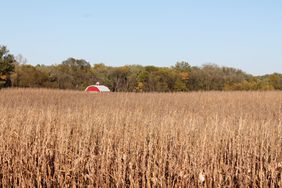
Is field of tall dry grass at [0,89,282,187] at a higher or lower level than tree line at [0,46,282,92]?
lower

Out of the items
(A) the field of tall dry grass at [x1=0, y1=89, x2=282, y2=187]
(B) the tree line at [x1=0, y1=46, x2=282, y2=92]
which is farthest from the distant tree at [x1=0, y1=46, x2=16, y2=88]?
(A) the field of tall dry grass at [x1=0, y1=89, x2=282, y2=187]

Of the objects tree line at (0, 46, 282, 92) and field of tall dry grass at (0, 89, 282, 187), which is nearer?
field of tall dry grass at (0, 89, 282, 187)

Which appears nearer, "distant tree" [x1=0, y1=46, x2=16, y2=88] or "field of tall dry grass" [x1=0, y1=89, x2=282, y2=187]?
"field of tall dry grass" [x1=0, y1=89, x2=282, y2=187]

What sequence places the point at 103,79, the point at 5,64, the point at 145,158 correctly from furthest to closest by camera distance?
the point at 103,79
the point at 5,64
the point at 145,158

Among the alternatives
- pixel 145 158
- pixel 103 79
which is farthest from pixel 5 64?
pixel 145 158

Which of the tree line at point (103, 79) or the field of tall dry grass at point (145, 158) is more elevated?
the tree line at point (103, 79)

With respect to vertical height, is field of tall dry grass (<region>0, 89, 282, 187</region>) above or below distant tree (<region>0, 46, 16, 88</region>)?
below

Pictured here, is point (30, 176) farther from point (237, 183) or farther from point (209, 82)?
point (209, 82)

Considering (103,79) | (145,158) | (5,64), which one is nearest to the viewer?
(145,158)

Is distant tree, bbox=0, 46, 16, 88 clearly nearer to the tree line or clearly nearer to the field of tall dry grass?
the tree line

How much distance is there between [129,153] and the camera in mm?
4359

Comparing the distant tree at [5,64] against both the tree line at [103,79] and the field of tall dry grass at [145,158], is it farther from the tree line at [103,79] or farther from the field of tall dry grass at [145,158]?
the field of tall dry grass at [145,158]

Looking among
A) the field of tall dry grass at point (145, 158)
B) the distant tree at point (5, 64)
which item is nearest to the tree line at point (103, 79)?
the distant tree at point (5, 64)

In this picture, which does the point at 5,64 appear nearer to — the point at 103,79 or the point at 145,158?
the point at 103,79
